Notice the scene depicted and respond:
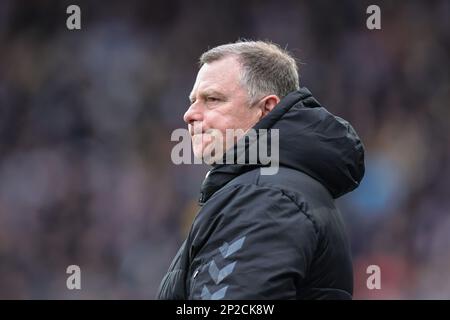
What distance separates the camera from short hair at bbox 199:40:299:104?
95.5 inches

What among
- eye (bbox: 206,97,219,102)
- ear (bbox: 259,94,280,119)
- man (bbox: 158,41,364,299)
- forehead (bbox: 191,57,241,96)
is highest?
forehead (bbox: 191,57,241,96)

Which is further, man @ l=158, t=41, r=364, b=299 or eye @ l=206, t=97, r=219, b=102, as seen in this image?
eye @ l=206, t=97, r=219, b=102

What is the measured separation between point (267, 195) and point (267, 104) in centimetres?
49

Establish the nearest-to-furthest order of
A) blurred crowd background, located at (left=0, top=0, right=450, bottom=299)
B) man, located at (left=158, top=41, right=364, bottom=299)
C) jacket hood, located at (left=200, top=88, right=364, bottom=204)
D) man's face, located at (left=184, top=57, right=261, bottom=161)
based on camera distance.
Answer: man, located at (left=158, top=41, right=364, bottom=299), jacket hood, located at (left=200, top=88, right=364, bottom=204), man's face, located at (left=184, top=57, right=261, bottom=161), blurred crowd background, located at (left=0, top=0, right=450, bottom=299)

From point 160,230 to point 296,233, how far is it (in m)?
4.80

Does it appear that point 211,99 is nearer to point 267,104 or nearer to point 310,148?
point 267,104

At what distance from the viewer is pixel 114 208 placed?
6.85 meters

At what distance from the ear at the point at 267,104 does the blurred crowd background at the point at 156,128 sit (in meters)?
4.12

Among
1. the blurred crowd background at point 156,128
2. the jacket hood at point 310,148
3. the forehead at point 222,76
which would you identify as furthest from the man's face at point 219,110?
the blurred crowd background at point 156,128

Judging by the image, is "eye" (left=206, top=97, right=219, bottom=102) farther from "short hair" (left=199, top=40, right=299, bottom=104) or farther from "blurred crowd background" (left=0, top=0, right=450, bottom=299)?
"blurred crowd background" (left=0, top=0, right=450, bottom=299)

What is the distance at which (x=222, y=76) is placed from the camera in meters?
2.43

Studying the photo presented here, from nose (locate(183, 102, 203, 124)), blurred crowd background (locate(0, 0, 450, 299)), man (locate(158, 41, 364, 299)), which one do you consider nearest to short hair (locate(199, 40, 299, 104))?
man (locate(158, 41, 364, 299))

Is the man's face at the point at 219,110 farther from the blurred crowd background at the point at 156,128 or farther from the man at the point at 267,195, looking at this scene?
the blurred crowd background at the point at 156,128

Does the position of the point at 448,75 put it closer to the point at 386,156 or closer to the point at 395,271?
the point at 386,156
